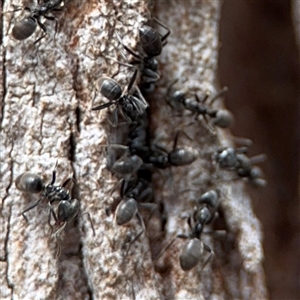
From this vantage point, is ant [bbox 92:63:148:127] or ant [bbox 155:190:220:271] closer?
ant [bbox 92:63:148:127]

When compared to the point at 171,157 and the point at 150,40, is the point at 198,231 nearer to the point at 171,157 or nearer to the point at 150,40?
the point at 171,157

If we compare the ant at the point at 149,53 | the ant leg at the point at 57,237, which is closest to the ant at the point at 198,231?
the ant leg at the point at 57,237

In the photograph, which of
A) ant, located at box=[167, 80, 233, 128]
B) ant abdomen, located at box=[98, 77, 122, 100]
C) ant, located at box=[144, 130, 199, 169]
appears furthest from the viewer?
ant, located at box=[167, 80, 233, 128]

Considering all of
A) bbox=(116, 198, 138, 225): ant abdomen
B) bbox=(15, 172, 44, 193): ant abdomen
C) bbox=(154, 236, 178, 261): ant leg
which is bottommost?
bbox=(154, 236, 178, 261): ant leg

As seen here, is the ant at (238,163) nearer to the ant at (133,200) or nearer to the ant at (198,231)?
the ant at (198,231)

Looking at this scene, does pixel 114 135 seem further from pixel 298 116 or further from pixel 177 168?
pixel 298 116

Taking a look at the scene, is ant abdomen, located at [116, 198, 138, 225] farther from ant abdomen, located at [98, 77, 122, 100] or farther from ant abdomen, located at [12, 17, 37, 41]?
ant abdomen, located at [12, 17, 37, 41]

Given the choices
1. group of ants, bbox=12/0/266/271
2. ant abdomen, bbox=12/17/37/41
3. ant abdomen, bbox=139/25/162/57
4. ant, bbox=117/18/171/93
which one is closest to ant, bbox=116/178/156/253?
group of ants, bbox=12/0/266/271
